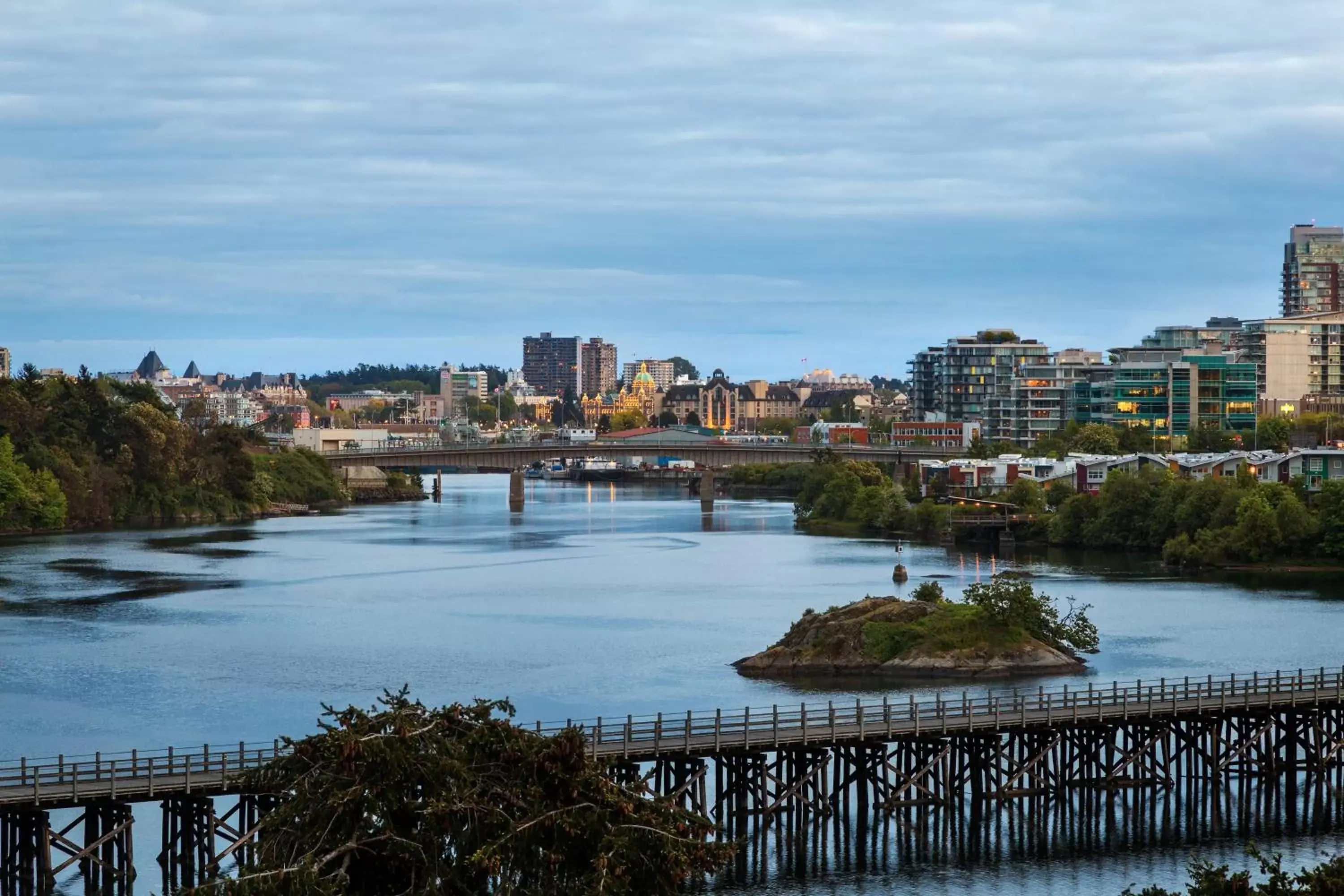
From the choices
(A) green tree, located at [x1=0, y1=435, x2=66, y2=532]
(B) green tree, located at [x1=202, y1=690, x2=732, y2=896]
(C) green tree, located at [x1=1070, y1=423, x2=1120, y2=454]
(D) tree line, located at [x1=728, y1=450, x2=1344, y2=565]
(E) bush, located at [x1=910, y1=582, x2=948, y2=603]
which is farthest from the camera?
(C) green tree, located at [x1=1070, y1=423, x2=1120, y2=454]

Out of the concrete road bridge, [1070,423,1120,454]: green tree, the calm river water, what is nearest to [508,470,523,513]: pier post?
the concrete road bridge

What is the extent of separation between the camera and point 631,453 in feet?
595

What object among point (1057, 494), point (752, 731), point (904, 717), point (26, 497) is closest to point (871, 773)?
point (904, 717)

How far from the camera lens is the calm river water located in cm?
6019

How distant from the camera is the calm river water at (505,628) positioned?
60.2 metres

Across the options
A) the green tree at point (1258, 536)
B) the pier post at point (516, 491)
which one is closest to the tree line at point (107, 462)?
the pier post at point (516, 491)

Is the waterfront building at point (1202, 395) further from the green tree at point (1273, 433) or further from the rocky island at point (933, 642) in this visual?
the rocky island at point (933, 642)

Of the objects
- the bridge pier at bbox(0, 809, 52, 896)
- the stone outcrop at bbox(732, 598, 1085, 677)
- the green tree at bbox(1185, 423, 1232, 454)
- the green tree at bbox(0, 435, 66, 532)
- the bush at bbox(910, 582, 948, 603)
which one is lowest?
the bridge pier at bbox(0, 809, 52, 896)

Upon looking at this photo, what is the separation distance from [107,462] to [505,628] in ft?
268

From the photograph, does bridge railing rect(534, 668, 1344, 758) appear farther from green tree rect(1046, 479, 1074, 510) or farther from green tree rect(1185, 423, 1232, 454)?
green tree rect(1185, 423, 1232, 454)

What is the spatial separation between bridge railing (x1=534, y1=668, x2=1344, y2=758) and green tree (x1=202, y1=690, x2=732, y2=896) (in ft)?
23.2

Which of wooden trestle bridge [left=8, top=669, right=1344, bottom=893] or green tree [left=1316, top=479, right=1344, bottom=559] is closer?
wooden trestle bridge [left=8, top=669, right=1344, bottom=893]

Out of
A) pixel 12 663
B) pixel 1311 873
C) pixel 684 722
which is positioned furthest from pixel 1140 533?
pixel 1311 873

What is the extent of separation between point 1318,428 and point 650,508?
59.0 m
